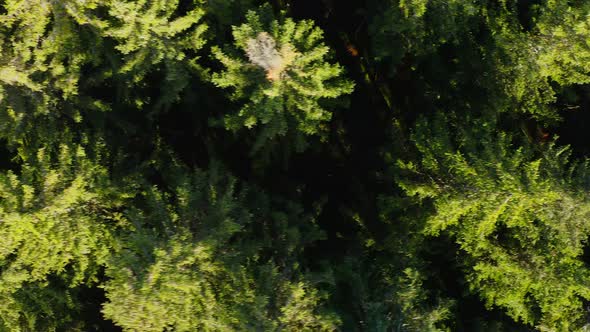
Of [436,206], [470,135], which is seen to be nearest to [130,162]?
[436,206]

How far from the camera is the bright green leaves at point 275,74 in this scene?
6.70 meters

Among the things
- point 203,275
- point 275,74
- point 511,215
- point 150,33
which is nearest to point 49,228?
point 203,275

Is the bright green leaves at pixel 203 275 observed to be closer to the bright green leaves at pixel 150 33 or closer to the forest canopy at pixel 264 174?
the forest canopy at pixel 264 174

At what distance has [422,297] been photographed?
8.14 m

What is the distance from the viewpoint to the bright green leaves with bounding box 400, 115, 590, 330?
24.5 ft

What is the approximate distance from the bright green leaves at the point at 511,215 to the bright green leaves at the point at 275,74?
6.84 ft

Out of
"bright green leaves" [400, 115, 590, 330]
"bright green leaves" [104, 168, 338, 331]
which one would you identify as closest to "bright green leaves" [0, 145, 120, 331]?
"bright green leaves" [104, 168, 338, 331]

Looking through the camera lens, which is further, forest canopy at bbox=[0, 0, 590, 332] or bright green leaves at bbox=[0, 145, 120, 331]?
bright green leaves at bbox=[0, 145, 120, 331]

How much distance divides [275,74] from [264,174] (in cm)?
304

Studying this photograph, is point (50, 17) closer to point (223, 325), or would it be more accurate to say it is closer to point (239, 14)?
point (239, 14)

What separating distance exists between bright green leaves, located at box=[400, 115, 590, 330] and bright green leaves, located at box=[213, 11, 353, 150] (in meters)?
2.08

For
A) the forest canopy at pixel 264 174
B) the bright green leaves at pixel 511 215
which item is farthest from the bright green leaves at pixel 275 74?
the bright green leaves at pixel 511 215

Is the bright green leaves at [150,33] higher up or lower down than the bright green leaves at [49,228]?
higher up

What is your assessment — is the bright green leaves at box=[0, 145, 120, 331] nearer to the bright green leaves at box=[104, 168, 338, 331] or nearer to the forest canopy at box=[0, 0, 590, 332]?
the forest canopy at box=[0, 0, 590, 332]
